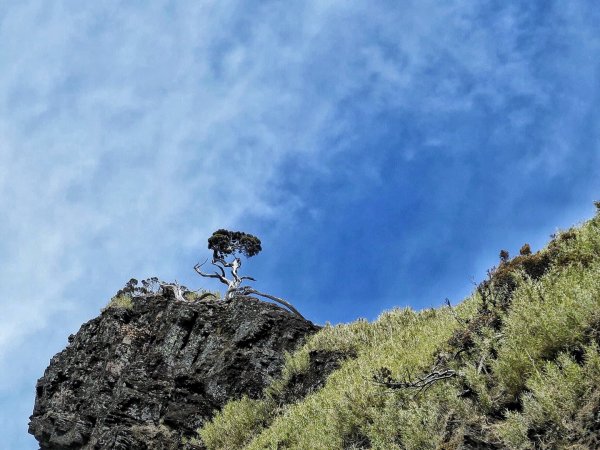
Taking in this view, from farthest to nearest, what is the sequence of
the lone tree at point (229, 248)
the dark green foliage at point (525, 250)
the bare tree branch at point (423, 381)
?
the lone tree at point (229, 248) → the dark green foliage at point (525, 250) → the bare tree branch at point (423, 381)

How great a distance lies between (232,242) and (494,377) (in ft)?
119

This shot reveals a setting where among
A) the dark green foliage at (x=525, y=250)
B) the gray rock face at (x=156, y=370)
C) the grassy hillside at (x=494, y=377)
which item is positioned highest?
the gray rock face at (x=156, y=370)

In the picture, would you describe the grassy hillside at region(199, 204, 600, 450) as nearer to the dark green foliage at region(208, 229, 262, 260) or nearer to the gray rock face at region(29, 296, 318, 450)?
the gray rock face at region(29, 296, 318, 450)

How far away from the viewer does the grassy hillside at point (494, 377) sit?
599 cm

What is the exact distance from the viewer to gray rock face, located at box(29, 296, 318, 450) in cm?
1535

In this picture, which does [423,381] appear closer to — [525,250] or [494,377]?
[494,377]

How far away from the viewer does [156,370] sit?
17125mm

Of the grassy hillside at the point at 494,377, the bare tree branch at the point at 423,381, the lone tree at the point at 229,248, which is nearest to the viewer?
the grassy hillside at the point at 494,377

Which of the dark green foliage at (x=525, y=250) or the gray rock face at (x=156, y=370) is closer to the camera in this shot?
the dark green foliage at (x=525, y=250)

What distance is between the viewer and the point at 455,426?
6949 millimetres

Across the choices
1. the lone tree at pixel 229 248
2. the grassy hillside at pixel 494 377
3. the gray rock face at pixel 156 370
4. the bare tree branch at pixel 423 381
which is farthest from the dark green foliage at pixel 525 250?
the lone tree at pixel 229 248

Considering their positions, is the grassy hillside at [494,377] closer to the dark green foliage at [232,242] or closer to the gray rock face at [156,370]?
the gray rock face at [156,370]

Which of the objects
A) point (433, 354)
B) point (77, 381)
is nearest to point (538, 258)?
point (433, 354)

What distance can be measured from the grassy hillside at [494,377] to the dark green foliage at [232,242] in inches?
1176
